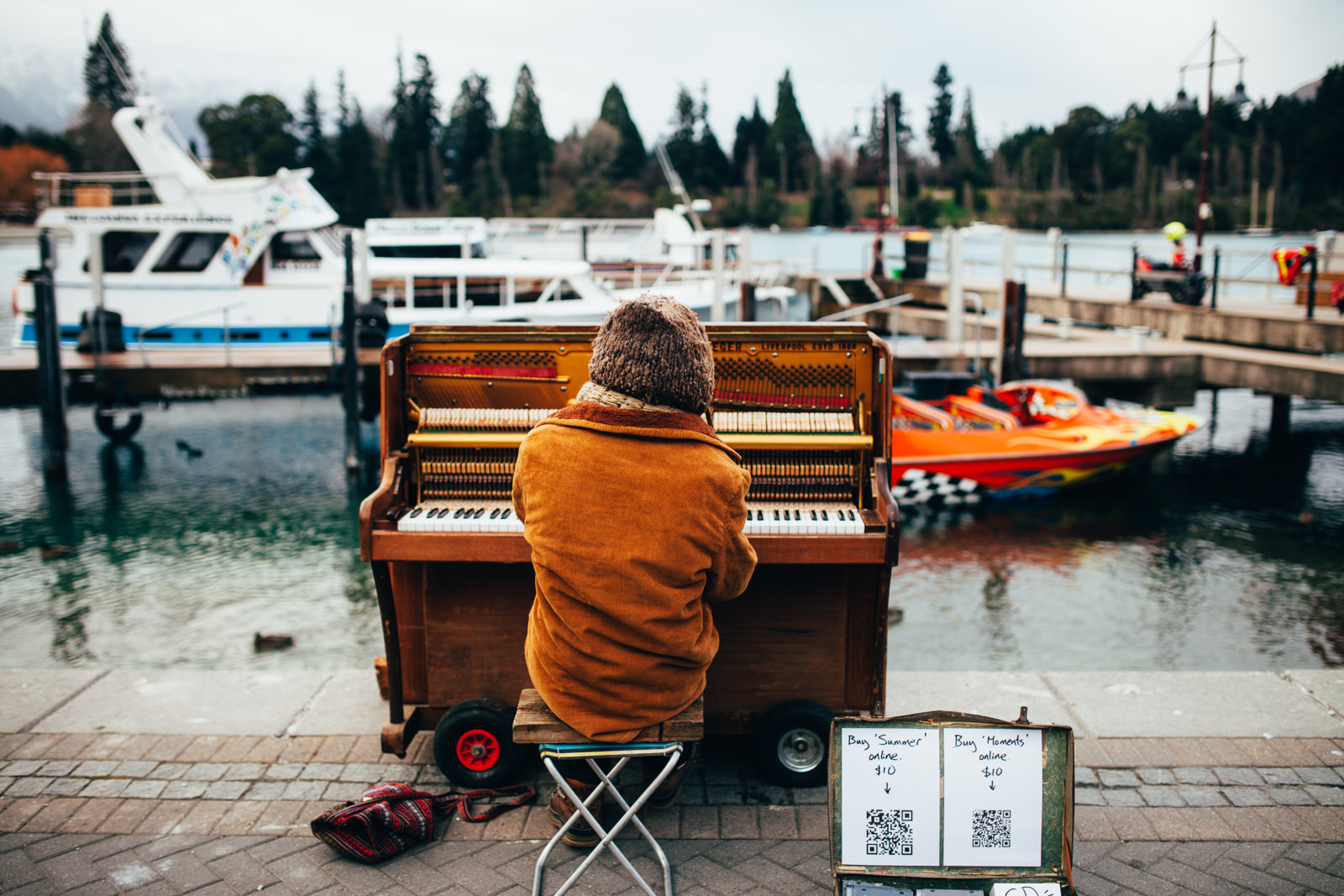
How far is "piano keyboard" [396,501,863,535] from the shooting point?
147 inches

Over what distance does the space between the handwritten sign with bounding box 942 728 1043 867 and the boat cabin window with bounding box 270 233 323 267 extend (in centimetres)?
1819

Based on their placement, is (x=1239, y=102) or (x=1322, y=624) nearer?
(x=1322, y=624)

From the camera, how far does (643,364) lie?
9.45 feet

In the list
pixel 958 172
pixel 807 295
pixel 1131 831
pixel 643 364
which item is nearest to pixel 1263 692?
pixel 1131 831

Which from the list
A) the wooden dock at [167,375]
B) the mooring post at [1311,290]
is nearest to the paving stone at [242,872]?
the wooden dock at [167,375]

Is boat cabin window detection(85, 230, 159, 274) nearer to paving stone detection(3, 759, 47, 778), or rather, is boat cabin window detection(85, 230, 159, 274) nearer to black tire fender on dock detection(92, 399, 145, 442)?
black tire fender on dock detection(92, 399, 145, 442)

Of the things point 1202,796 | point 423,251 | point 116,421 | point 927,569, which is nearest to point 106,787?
point 1202,796

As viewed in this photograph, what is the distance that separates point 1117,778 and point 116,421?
16946mm

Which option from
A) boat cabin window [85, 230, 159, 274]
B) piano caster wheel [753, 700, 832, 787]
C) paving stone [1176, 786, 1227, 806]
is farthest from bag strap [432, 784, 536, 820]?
boat cabin window [85, 230, 159, 274]

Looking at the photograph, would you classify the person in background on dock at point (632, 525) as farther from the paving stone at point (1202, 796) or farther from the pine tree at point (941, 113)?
the pine tree at point (941, 113)

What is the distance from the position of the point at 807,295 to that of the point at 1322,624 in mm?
20122

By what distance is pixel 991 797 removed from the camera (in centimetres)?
273

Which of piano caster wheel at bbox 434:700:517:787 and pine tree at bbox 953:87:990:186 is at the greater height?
pine tree at bbox 953:87:990:186

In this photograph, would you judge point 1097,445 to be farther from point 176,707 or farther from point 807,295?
point 807,295
